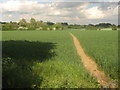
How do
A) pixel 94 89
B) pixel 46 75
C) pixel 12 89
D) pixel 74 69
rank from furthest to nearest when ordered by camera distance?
pixel 74 69, pixel 46 75, pixel 94 89, pixel 12 89

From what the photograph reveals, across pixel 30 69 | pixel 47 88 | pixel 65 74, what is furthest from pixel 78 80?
pixel 30 69

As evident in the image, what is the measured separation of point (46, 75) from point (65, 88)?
2.21 meters

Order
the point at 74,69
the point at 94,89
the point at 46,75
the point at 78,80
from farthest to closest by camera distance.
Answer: the point at 74,69 → the point at 46,75 → the point at 78,80 → the point at 94,89

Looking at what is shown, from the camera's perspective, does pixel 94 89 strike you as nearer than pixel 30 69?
Yes

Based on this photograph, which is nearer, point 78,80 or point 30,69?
point 78,80

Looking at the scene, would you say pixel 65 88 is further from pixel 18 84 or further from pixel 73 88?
pixel 18 84

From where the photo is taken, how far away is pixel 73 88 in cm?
884

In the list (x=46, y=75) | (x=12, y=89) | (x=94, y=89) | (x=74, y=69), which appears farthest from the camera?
(x=74, y=69)

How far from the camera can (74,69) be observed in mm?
12375

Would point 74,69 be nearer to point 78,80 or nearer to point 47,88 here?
point 78,80

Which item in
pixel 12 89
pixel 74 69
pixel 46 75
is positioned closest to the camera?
pixel 12 89

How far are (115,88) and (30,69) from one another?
4.68 m

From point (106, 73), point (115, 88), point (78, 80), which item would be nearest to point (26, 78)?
point (78, 80)

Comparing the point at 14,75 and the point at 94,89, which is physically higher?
the point at 14,75
